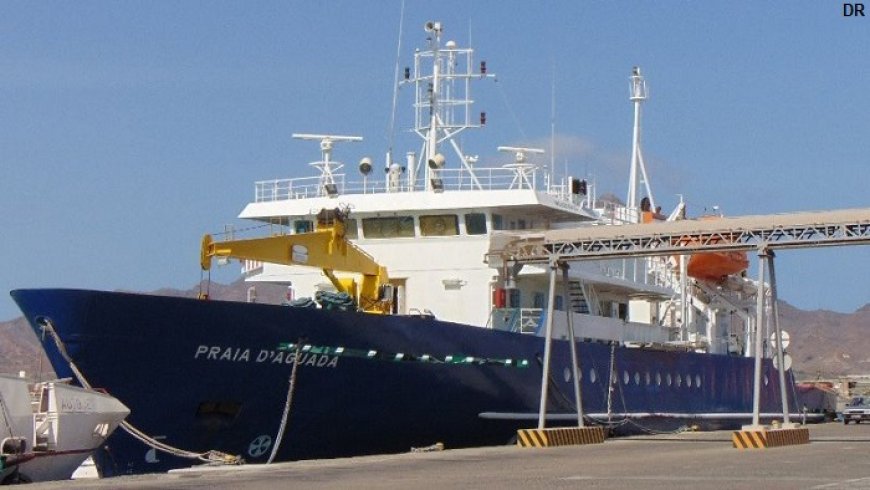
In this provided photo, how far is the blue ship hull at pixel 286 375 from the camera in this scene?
2167 cm

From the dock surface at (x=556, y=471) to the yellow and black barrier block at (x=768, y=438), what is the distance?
0.80 ft

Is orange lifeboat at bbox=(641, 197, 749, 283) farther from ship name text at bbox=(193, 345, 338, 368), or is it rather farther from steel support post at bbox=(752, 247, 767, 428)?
ship name text at bbox=(193, 345, 338, 368)

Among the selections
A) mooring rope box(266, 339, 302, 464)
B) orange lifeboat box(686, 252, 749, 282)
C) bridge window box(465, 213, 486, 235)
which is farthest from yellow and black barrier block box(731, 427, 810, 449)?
orange lifeboat box(686, 252, 749, 282)

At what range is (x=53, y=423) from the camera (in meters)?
20.8

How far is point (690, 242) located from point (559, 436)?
431cm

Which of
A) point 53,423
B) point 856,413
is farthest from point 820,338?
point 53,423

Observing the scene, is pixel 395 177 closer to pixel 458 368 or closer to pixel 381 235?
pixel 381 235

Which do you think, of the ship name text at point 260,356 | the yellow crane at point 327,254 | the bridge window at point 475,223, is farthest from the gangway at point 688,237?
the ship name text at point 260,356

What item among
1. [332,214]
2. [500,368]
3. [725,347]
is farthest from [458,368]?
[725,347]

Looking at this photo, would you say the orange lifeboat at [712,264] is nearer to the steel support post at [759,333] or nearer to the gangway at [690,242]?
the gangway at [690,242]

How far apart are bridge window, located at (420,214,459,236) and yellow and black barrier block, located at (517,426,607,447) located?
4934 millimetres

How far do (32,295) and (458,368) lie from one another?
7.81m

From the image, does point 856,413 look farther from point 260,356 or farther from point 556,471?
point 556,471

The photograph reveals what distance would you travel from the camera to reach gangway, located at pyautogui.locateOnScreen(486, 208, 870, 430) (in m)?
26.5
